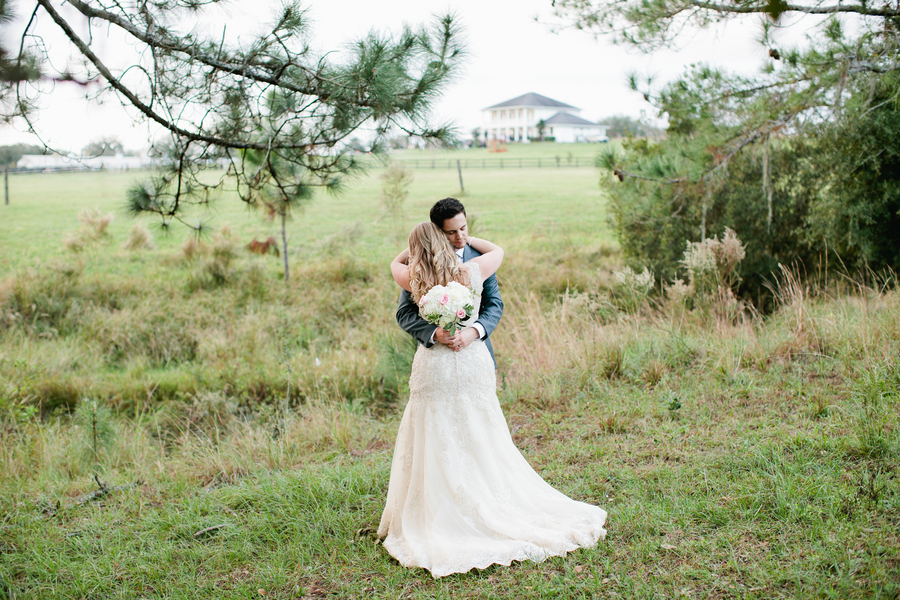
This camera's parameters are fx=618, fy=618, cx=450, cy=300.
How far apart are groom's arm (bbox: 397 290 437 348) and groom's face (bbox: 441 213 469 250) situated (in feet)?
1.41

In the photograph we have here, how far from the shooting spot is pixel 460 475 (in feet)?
11.0

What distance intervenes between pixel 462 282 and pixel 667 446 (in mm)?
2223

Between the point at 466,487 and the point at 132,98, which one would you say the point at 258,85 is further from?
the point at 466,487

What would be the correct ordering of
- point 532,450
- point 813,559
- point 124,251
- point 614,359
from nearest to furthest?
point 813,559, point 532,450, point 614,359, point 124,251

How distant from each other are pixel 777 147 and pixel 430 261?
8983 millimetres

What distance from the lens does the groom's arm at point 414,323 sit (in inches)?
134

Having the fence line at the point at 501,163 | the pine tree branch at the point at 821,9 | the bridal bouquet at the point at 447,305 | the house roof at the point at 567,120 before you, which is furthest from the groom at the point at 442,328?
the house roof at the point at 567,120

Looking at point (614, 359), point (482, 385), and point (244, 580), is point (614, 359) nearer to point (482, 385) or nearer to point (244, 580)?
point (482, 385)

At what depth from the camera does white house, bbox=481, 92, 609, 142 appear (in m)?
75.4

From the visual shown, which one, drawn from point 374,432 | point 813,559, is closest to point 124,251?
point 374,432

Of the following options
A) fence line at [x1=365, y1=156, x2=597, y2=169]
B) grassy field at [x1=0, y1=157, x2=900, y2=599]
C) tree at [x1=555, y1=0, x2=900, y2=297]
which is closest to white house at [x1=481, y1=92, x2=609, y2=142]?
fence line at [x1=365, y1=156, x2=597, y2=169]

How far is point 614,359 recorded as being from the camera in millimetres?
6141

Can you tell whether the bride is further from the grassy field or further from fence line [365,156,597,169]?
fence line [365,156,597,169]

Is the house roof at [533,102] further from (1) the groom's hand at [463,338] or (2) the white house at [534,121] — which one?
(1) the groom's hand at [463,338]
